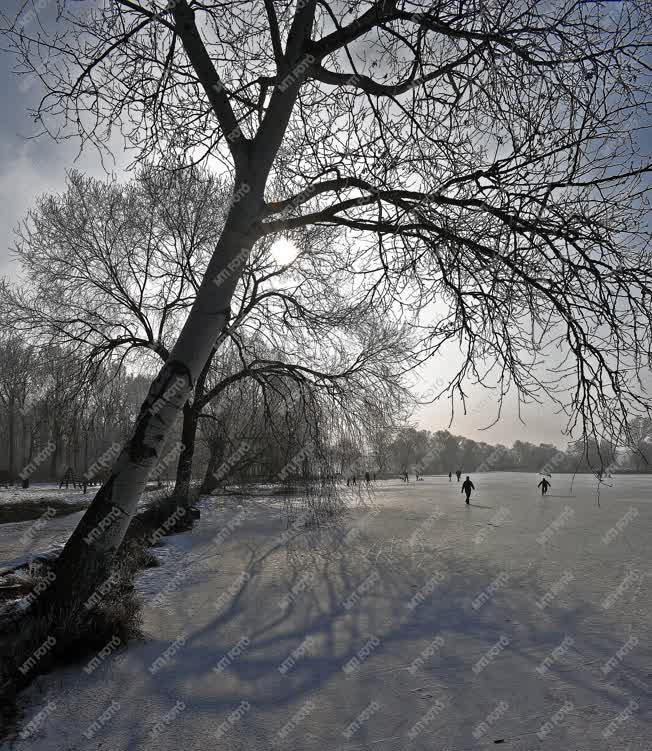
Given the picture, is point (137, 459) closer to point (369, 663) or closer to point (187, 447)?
point (369, 663)

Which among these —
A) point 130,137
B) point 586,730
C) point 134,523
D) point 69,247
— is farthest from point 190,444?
point 586,730

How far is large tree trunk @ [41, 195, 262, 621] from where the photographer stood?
3928 mm

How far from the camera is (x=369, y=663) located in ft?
15.3

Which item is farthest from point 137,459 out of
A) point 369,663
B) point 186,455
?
point 186,455

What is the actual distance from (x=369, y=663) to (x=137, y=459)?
3.08 meters

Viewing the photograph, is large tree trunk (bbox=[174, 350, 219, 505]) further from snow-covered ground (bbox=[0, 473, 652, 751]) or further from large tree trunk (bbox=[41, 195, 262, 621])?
large tree trunk (bbox=[41, 195, 262, 621])

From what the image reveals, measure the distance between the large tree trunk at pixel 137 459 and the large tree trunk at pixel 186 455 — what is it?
9.48 meters

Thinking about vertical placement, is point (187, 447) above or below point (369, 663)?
above

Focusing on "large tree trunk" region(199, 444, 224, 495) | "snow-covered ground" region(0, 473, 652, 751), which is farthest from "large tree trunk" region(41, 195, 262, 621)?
"large tree trunk" region(199, 444, 224, 495)

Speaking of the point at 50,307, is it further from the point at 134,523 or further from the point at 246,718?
the point at 246,718

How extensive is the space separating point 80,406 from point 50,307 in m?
3.57

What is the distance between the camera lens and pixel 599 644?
5.25 metres

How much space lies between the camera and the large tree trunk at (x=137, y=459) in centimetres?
393

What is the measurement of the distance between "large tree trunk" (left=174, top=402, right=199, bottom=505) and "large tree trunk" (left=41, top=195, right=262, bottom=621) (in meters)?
9.48
